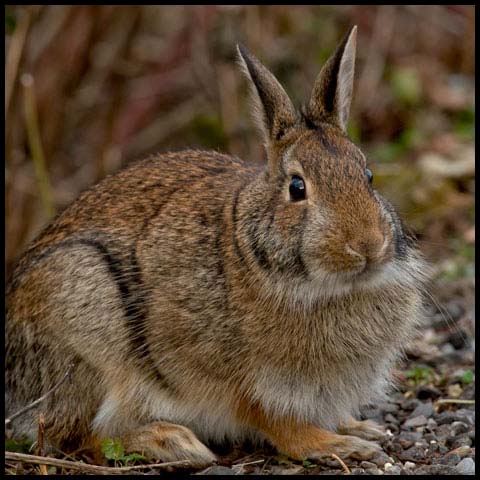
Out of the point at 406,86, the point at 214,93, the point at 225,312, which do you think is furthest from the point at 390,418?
the point at 406,86

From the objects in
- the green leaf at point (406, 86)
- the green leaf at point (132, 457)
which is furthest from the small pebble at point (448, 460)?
the green leaf at point (406, 86)

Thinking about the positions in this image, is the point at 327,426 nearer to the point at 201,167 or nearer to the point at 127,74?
the point at 201,167

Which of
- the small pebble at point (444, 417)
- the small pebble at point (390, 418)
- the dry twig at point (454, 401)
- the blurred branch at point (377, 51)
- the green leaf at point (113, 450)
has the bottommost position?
the green leaf at point (113, 450)

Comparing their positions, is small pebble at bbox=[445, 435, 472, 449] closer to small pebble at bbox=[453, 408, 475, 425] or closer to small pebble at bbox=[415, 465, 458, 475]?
small pebble at bbox=[453, 408, 475, 425]

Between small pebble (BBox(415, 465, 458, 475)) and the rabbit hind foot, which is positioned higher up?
the rabbit hind foot

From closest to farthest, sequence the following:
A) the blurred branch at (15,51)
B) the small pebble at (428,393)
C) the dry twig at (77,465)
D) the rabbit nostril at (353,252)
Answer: the rabbit nostril at (353,252)
the dry twig at (77,465)
the small pebble at (428,393)
the blurred branch at (15,51)

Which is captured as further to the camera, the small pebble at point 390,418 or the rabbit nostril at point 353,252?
the small pebble at point 390,418

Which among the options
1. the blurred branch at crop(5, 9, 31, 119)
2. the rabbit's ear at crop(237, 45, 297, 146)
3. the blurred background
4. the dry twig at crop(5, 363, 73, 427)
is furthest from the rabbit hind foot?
Answer: the blurred branch at crop(5, 9, 31, 119)

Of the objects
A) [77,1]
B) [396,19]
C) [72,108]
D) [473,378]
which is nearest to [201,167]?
[473,378]

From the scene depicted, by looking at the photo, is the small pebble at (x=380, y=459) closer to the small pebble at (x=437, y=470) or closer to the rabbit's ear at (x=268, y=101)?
the small pebble at (x=437, y=470)

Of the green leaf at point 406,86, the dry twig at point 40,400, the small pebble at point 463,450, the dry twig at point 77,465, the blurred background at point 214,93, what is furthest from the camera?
the green leaf at point 406,86
